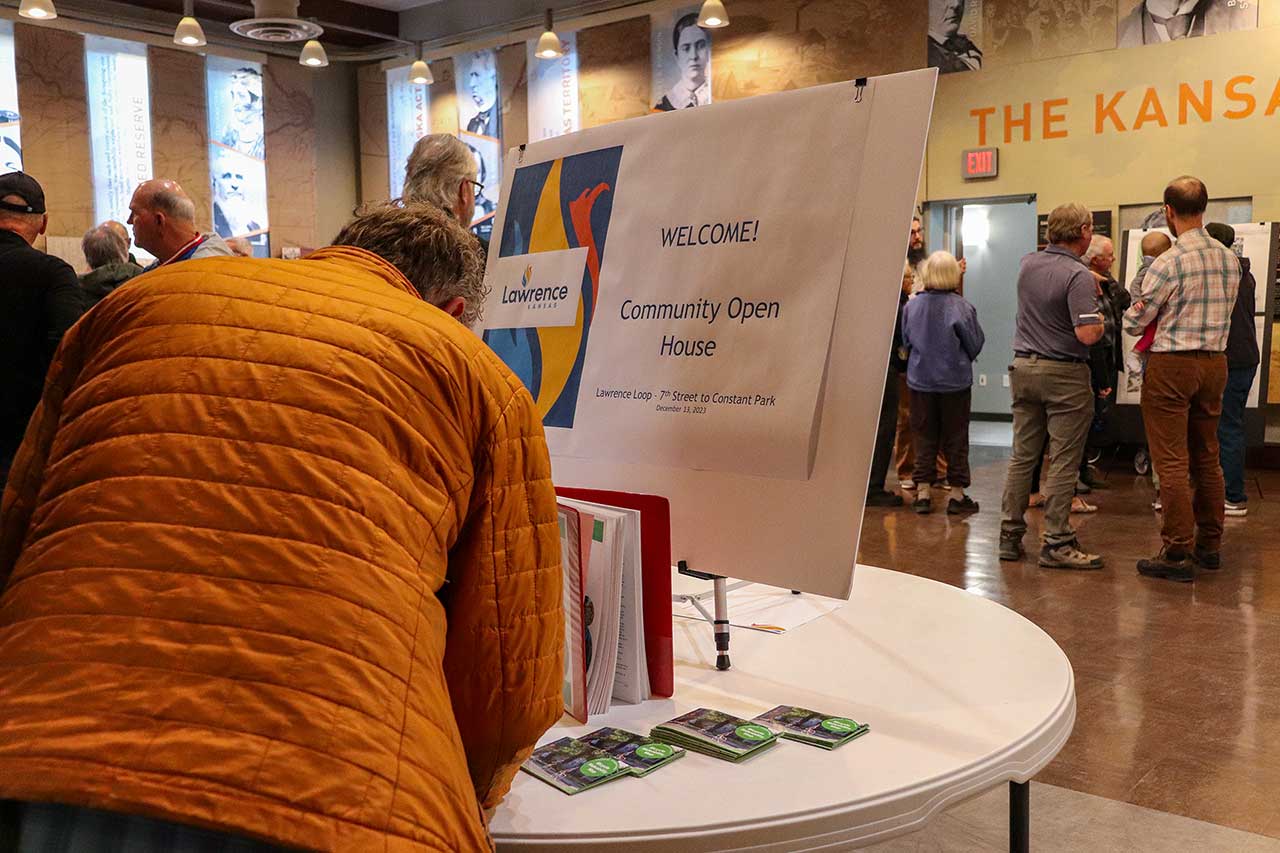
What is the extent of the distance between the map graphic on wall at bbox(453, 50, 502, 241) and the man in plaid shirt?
8764 millimetres

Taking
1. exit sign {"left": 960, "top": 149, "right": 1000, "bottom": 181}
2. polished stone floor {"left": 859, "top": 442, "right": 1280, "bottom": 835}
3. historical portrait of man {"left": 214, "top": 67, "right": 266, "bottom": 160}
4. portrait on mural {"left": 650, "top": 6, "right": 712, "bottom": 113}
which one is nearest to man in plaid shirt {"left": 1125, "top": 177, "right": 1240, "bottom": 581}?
polished stone floor {"left": 859, "top": 442, "right": 1280, "bottom": 835}

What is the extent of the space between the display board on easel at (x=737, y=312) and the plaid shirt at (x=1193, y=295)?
3.94m

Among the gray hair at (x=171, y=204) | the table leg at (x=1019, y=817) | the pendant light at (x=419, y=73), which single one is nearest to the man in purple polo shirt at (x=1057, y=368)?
the gray hair at (x=171, y=204)

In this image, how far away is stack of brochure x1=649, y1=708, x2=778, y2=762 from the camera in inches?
53.5

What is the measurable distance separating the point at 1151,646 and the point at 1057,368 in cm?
155

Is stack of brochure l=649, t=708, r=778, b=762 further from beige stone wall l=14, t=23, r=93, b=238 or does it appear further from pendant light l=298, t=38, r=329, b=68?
beige stone wall l=14, t=23, r=93, b=238

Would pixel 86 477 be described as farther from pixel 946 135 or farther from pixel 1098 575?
Result: pixel 946 135

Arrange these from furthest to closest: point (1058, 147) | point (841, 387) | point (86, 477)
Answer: point (1058, 147), point (841, 387), point (86, 477)

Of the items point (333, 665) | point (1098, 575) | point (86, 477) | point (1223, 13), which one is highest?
point (1223, 13)

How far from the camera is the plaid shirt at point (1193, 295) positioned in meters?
5.03

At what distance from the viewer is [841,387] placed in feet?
5.44

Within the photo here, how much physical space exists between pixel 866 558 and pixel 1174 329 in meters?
1.85

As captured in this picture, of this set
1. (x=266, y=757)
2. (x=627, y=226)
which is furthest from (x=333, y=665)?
(x=627, y=226)

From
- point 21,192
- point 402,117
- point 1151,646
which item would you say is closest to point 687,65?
point 402,117
